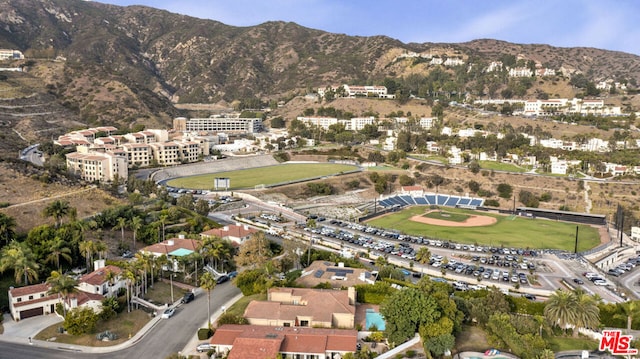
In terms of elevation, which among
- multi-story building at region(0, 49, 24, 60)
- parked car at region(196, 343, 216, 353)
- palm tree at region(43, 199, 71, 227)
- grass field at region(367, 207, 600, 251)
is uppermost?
multi-story building at region(0, 49, 24, 60)

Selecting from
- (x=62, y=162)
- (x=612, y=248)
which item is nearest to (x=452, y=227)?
(x=612, y=248)

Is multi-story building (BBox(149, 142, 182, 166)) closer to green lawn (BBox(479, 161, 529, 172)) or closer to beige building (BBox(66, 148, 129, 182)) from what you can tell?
beige building (BBox(66, 148, 129, 182))

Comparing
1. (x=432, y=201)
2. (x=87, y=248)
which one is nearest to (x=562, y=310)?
(x=87, y=248)

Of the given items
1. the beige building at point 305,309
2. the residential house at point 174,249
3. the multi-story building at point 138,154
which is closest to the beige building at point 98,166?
the multi-story building at point 138,154

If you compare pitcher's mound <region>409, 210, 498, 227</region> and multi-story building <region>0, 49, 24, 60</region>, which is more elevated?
multi-story building <region>0, 49, 24, 60</region>

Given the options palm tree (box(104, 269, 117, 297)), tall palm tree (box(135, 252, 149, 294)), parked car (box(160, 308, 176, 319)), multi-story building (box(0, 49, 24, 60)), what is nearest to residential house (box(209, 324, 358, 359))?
parked car (box(160, 308, 176, 319))

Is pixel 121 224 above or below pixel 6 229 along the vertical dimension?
below

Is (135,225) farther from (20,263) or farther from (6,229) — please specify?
(20,263)
